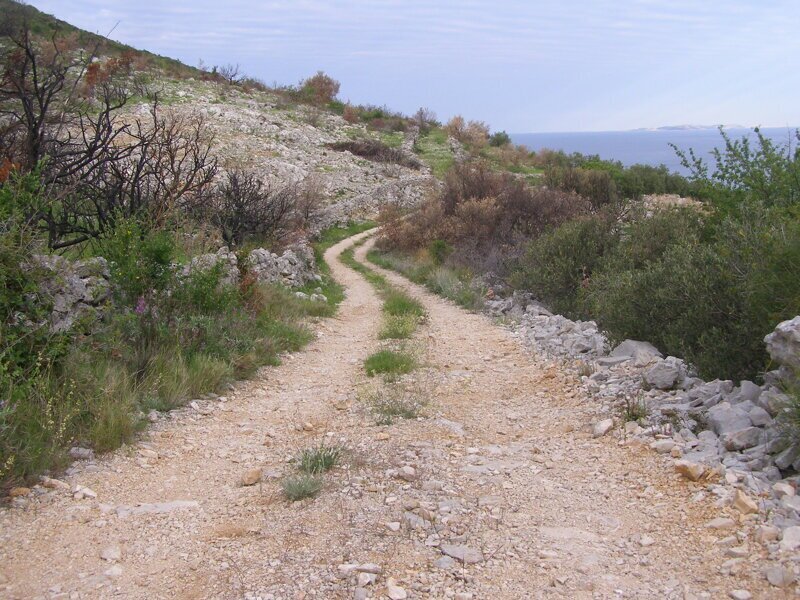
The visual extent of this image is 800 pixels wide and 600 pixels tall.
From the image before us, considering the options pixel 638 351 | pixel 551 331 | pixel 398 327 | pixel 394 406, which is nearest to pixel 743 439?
pixel 638 351

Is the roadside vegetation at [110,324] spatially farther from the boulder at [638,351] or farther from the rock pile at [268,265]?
the boulder at [638,351]

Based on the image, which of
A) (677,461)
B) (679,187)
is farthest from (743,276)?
(679,187)

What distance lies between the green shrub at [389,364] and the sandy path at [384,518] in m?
1.18

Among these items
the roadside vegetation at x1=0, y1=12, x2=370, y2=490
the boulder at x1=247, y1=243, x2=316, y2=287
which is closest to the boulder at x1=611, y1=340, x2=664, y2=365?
the roadside vegetation at x1=0, y1=12, x2=370, y2=490

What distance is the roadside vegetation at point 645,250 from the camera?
5707mm

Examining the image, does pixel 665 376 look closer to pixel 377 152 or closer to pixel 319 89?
pixel 377 152

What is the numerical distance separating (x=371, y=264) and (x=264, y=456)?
13.1 meters

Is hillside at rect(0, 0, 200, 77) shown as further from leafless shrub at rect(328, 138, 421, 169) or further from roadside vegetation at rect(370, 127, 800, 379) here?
roadside vegetation at rect(370, 127, 800, 379)

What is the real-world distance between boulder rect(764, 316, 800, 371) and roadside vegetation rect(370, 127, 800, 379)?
0.62 m

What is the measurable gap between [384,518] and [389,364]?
3.56m

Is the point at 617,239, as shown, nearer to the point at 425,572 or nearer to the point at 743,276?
the point at 743,276

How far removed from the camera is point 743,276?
5824 millimetres

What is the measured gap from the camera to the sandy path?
3365 mm

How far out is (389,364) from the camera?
297 inches
